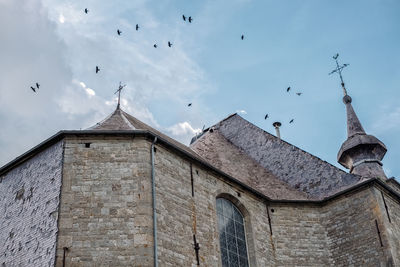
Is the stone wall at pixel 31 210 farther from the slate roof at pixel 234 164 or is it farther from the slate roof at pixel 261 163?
the slate roof at pixel 234 164

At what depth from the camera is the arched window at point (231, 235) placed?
13.8m

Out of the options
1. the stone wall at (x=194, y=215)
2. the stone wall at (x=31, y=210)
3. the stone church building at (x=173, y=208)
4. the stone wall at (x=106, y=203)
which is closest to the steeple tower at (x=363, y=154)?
the stone church building at (x=173, y=208)

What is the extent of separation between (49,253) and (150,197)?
7.81 ft

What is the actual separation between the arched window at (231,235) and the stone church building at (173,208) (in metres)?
0.03

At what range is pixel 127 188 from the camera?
11.9 metres

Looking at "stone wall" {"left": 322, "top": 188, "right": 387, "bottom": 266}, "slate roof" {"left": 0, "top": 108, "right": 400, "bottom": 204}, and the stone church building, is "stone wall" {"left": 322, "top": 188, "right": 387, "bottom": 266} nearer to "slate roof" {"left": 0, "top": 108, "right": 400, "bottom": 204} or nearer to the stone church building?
the stone church building

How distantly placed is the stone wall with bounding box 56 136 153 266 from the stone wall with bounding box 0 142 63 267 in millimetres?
279

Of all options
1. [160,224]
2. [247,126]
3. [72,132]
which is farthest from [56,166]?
[247,126]

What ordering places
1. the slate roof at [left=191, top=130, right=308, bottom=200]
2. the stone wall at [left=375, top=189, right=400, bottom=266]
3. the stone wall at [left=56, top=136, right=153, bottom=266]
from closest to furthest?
1. the stone wall at [left=56, top=136, right=153, bottom=266]
2. the stone wall at [left=375, top=189, right=400, bottom=266]
3. the slate roof at [left=191, top=130, right=308, bottom=200]

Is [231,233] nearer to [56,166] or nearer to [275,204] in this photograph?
[275,204]

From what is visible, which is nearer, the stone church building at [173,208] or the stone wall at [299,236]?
the stone church building at [173,208]

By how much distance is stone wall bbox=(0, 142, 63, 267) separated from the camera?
11.3m

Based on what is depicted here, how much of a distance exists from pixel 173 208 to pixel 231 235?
8.32 ft

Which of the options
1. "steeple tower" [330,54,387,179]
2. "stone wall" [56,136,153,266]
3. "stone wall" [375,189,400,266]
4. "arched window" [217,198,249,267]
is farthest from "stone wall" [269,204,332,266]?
"stone wall" [56,136,153,266]
